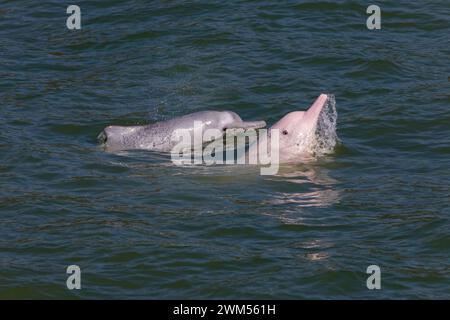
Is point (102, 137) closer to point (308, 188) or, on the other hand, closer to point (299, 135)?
point (299, 135)

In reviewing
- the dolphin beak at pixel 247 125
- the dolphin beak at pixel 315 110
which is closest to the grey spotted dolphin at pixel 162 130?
the dolphin beak at pixel 247 125

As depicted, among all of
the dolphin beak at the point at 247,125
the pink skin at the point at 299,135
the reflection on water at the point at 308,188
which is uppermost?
the dolphin beak at the point at 247,125

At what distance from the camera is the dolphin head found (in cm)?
1652

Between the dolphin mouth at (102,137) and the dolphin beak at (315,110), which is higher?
the dolphin beak at (315,110)

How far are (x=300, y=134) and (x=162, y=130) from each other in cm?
210

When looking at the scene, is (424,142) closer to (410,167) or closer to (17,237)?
(410,167)

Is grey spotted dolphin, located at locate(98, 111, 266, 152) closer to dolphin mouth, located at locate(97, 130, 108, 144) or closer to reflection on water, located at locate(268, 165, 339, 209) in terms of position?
dolphin mouth, located at locate(97, 130, 108, 144)

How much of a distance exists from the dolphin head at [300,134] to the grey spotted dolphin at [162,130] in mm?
596

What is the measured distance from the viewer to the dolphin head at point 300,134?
16516mm

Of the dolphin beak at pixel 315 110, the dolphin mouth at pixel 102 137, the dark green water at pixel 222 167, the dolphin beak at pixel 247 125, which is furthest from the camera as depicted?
the dolphin mouth at pixel 102 137

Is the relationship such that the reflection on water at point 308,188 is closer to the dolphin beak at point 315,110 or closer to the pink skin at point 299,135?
the pink skin at point 299,135

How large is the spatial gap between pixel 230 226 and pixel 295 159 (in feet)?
9.25

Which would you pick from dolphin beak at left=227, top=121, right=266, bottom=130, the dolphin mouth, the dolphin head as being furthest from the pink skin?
the dolphin mouth

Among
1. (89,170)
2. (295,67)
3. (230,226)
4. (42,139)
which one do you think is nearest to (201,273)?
(230,226)
